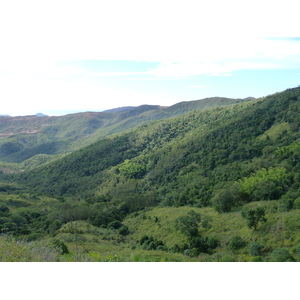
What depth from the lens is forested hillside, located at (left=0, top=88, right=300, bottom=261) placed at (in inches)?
696

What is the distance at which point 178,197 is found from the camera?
134 ft

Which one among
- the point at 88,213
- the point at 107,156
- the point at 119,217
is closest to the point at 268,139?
the point at 119,217

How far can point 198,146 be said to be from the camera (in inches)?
2410

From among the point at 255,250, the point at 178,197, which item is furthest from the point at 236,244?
the point at 178,197

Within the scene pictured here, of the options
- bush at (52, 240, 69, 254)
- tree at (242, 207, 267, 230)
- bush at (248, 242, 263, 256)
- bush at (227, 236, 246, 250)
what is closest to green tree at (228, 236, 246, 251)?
bush at (227, 236, 246, 250)

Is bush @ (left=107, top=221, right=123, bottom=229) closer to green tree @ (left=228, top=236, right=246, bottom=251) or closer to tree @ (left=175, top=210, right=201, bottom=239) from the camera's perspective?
tree @ (left=175, top=210, right=201, bottom=239)

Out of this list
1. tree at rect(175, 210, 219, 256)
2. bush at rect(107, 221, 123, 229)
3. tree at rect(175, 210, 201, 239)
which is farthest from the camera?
bush at rect(107, 221, 123, 229)

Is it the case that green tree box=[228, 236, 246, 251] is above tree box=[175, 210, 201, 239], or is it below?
above

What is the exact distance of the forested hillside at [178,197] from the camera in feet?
58.0

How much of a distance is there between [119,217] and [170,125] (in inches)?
2514

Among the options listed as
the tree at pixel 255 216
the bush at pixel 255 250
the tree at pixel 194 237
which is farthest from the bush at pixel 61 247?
the tree at pixel 255 216

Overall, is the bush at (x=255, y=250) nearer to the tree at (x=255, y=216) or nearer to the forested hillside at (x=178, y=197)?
the forested hillside at (x=178, y=197)

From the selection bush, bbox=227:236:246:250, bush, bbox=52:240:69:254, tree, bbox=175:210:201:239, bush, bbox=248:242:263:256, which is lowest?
tree, bbox=175:210:201:239

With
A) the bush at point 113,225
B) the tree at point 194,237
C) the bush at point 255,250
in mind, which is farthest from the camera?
the bush at point 113,225
